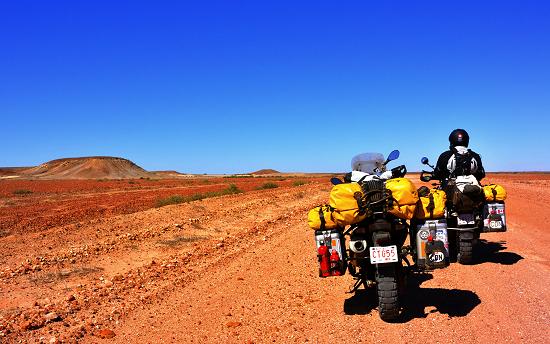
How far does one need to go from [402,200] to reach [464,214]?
348 cm

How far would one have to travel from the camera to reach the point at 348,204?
217 inches

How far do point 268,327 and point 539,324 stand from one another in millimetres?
3253

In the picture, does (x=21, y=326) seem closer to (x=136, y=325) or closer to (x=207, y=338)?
(x=136, y=325)

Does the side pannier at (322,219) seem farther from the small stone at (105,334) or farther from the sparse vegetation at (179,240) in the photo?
the sparse vegetation at (179,240)

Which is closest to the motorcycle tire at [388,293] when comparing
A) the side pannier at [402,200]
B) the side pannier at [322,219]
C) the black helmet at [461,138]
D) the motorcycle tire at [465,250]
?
the side pannier at [402,200]

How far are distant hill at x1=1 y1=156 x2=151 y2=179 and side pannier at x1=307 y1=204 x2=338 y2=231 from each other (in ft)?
377

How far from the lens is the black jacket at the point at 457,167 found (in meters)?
8.80

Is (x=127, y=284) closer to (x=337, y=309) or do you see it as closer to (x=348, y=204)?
(x=337, y=309)

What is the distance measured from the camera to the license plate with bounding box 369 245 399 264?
5.47 m

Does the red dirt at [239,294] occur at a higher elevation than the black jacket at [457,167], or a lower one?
lower

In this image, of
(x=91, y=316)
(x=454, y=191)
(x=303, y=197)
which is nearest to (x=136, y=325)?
(x=91, y=316)

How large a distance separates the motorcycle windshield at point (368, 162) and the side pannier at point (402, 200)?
Answer: 72 cm

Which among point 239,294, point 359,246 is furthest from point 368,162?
point 239,294

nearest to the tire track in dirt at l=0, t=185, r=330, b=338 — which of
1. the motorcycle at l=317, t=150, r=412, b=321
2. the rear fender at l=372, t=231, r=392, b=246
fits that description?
the motorcycle at l=317, t=150, r=412, b=321
